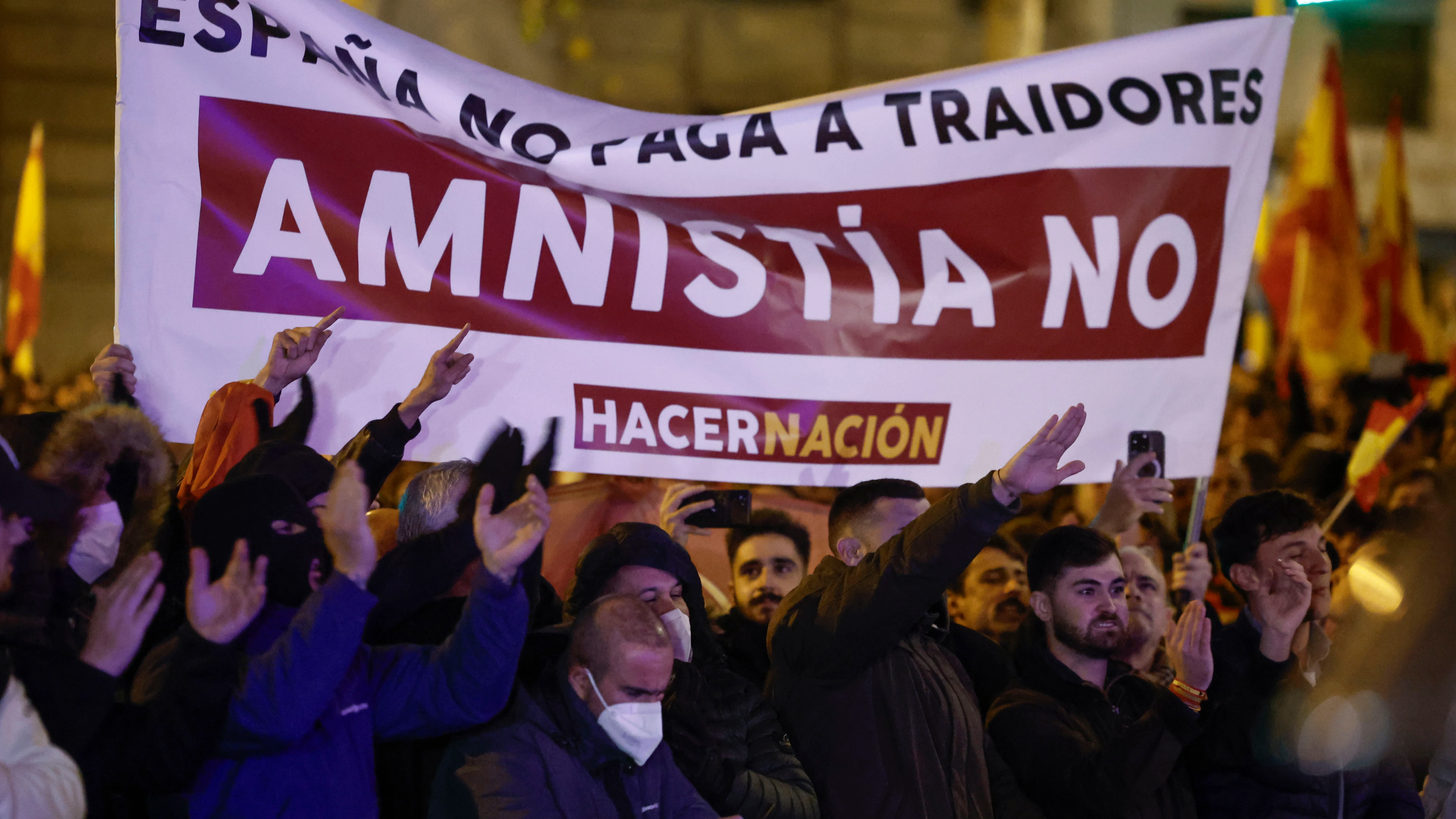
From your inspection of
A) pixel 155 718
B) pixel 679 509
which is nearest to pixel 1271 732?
pixel 679 509

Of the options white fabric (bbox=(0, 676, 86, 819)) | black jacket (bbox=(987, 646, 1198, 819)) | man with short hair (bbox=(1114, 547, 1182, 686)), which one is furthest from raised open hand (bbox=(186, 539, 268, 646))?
man with short hair (bbox=(1114, 547, 1182, 686))

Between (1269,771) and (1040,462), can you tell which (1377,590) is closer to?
(1040,462)

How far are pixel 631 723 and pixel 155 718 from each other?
0.89 meters

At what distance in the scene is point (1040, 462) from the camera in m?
3.06

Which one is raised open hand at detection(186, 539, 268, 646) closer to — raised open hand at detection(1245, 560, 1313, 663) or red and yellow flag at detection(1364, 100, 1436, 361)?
raised open hand at detection(1245, 560, 1313, 663)

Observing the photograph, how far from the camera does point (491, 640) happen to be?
2.82 meters

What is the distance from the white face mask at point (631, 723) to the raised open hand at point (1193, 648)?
131cm

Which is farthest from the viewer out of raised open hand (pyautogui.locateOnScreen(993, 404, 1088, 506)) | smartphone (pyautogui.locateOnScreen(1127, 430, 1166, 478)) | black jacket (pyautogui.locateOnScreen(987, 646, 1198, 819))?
smartphone (pyautogui.locateOnScreen(1127, 430, 1166, 478))

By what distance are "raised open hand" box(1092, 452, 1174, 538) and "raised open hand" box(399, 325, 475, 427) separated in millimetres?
1860

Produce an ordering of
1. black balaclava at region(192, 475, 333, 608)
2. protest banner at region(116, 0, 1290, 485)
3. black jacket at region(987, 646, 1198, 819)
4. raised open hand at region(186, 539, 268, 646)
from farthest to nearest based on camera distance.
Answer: protest banner at region(116, 0, 1290, 485) < black jacket at region(987, 646, 1198, 819) < black balaclava at region(192, 475, 333, 608) < raised open hand at region(186, 539, 268, 646)

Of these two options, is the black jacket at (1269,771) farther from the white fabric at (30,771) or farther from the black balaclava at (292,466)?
the white fabric at (30,771)

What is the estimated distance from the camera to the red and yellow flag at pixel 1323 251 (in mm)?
9445

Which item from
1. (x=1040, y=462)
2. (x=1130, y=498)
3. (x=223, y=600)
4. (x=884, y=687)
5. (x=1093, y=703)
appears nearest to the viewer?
(x=223, y=600)

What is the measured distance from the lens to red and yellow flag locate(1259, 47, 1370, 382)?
31.0 feet
